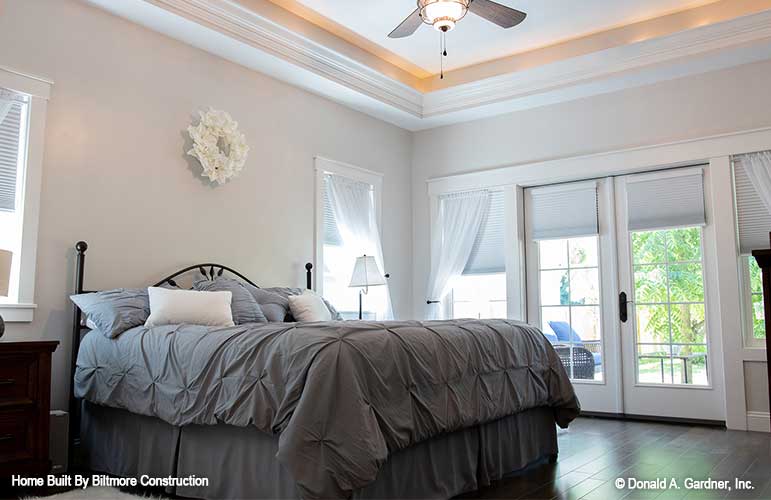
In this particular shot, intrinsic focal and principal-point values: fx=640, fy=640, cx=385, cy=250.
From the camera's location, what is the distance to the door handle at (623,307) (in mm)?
5596

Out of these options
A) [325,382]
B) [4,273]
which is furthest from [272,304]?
[325,382]

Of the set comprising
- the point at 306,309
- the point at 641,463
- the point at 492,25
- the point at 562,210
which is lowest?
the point at 641,463

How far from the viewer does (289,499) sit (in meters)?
2.50

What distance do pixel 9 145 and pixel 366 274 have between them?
110 inches

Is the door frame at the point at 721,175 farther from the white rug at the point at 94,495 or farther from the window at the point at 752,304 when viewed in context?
the white rug at the point at 94,495

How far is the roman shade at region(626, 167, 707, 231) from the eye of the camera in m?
5.31

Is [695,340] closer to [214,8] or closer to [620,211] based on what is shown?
[620,211]

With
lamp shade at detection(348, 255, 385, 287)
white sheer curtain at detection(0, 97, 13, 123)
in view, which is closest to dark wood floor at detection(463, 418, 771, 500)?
lamp shade at detection(348, 255, 385, 287)

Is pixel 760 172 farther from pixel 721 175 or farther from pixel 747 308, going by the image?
pixel 747 308

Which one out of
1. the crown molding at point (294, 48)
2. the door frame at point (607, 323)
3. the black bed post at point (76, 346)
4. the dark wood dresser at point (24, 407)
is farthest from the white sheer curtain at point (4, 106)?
the door frame at point (607, 323)

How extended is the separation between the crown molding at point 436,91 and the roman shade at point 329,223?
89 centimetres

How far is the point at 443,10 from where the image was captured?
3715 mm

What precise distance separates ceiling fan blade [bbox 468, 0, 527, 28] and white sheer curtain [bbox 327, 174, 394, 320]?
2.36 m

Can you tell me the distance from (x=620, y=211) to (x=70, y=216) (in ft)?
14.4
